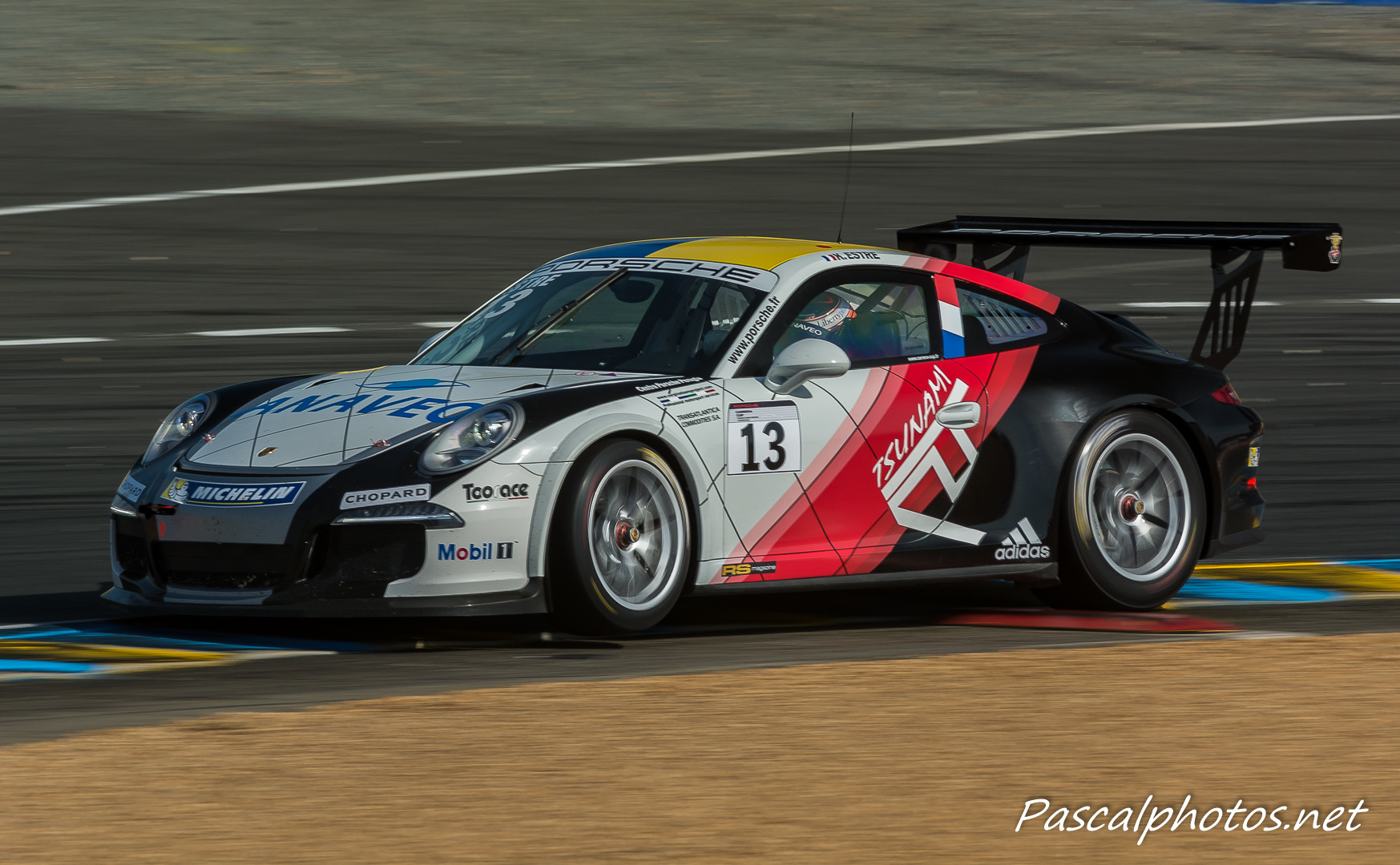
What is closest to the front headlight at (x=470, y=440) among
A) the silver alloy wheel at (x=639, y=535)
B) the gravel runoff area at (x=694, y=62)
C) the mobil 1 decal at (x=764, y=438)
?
the silver alloy wheel at (x=639, y=535)

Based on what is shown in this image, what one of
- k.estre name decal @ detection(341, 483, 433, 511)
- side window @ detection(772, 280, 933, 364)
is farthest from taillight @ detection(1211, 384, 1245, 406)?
k.estre name decal @ detection(341, 483, 433, 511)

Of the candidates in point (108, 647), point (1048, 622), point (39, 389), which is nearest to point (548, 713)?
point (108, 647)

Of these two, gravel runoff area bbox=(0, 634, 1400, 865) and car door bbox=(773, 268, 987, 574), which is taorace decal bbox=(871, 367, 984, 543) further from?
gravel runoff area bbox=(0, 634, 1400, 865)

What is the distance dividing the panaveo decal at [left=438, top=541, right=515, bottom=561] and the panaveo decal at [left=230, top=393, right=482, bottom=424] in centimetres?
44

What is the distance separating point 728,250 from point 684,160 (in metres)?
14.6

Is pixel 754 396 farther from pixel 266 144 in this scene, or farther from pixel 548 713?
pixel 266 144

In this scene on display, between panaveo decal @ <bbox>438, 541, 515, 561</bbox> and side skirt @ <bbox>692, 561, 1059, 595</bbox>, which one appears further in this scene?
side skirt @ <bbox>692, 561, 1059, 595</bbox>

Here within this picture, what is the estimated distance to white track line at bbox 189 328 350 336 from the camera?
49.4ft

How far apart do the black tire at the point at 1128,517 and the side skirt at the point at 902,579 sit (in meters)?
0.11

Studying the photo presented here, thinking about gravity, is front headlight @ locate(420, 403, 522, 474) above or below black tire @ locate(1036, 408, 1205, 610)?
above

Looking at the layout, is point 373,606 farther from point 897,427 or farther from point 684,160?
point 684,160

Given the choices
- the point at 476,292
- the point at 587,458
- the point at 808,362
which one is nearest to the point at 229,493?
the point at 587,458

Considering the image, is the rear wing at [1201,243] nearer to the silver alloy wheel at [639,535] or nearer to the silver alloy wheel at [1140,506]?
the silver alloy wheel at [1140,506]

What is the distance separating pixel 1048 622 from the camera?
27.4 feet
